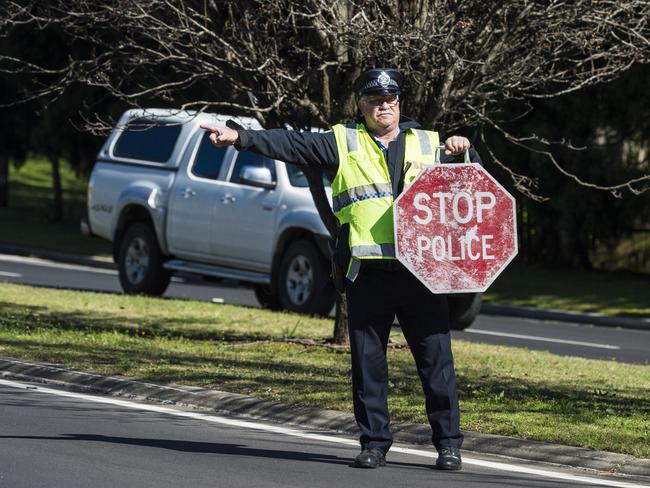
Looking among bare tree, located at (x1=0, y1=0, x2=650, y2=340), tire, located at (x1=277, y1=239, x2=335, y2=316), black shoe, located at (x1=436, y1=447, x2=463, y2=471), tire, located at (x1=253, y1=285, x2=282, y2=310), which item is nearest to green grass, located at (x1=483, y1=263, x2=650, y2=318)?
tire, located at (x1=253, y1=285, x2=282, y2=310)

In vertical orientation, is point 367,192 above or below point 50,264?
above

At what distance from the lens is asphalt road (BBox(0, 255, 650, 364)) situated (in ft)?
55.7

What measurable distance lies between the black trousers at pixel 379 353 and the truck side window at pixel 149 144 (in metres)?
11.9

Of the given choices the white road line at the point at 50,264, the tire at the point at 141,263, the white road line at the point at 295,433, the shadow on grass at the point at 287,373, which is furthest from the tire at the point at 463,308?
the white road line at the point at 50,264

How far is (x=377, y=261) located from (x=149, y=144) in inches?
487

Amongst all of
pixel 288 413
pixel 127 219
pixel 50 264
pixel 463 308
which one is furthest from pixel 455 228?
pixel 50 264

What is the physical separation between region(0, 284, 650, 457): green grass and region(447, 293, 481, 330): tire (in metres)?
1.58

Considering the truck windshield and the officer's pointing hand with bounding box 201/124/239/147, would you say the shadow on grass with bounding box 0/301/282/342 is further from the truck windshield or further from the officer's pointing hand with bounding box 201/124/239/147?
the officer's pointing hand with bounding box 201/124/239/147

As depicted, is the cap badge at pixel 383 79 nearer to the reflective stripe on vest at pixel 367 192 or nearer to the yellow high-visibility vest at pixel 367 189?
the yellow high-visibility vest at pixel 367 189

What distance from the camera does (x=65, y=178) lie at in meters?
57.3

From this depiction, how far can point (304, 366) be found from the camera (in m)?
11.7

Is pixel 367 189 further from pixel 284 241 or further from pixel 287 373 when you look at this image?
pixel 284 241

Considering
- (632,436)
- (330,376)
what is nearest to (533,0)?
(330,376)

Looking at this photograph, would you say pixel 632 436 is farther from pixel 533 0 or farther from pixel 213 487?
pixel 533 0
